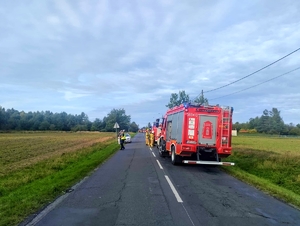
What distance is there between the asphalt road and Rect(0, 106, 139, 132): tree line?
121 m

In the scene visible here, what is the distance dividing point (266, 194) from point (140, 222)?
16.7 ft

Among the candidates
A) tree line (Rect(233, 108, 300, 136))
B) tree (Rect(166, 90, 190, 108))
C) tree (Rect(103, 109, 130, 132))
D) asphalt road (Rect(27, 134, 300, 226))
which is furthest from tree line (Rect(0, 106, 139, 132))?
asphalt road (Rect(27, 134, 300, 226))

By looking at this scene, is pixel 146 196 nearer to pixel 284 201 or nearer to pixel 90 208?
pixel 90 208

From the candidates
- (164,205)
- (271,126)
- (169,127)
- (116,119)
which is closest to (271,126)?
(271,126)

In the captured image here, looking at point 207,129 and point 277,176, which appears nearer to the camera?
point 277,176

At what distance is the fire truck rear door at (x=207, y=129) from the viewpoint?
49.1ft

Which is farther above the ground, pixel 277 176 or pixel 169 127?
pixel 169 127

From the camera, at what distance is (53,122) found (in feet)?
502

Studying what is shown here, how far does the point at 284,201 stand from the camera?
26.9 feet

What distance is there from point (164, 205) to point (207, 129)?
851cm

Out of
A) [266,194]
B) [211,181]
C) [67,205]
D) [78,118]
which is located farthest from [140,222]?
[78,118]

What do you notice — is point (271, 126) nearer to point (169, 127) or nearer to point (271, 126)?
point (271, 126)

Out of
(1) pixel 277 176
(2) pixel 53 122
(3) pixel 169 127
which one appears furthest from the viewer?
(2) pixel 53 122

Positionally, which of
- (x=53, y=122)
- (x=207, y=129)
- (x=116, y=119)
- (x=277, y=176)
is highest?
(x=116, y=119)
